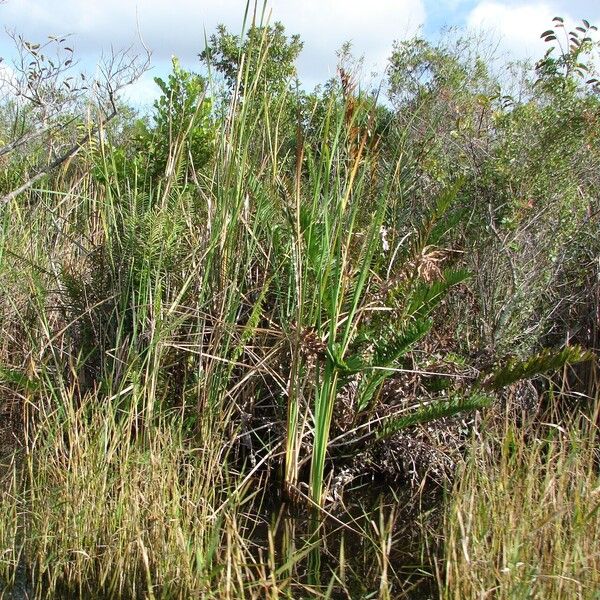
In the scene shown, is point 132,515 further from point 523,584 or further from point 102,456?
Answer: point 523,584

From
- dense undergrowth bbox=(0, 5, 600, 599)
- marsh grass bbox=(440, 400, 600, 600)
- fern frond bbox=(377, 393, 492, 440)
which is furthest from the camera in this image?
fern frond bbox=(377, 393, 492, 440)

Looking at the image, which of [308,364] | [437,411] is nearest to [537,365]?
[437,411]

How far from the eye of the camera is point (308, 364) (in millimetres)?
4023

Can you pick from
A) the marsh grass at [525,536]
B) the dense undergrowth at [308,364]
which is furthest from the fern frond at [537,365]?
the marsh grass at [525,536]

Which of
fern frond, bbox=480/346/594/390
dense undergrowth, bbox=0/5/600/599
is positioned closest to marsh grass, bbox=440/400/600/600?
dense undergrowth, bbox=0/5/600/599

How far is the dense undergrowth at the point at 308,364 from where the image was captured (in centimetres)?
323

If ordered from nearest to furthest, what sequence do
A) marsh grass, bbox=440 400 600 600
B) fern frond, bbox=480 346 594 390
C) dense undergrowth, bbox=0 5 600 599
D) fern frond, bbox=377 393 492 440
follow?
1. marsh grass, bbox=440 400 600 600
2. dense undergrowth, bbox=0 5 600 599
3. fern frond, bbox=480 346 594 390
4. fern frond, bbox=377 393 492 440

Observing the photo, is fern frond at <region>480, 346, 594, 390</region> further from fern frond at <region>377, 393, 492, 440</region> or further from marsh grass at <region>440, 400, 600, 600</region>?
marsh grass at <region>440, 400, 600, 600</region>

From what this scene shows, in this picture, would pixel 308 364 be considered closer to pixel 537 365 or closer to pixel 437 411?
pixel 437 411

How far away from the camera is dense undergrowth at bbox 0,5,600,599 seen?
3227 millimetres

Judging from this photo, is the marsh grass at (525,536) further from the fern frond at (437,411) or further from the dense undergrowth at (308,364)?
the fern frond at (437,411)

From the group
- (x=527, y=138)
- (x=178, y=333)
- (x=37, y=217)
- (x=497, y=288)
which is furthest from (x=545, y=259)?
(x=37, y=217)

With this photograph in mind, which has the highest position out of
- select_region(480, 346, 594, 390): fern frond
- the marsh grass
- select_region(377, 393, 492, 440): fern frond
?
select_region(480, 346, 594, 390): fern frond

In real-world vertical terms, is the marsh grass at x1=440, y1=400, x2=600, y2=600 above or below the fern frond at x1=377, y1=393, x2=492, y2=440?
below
